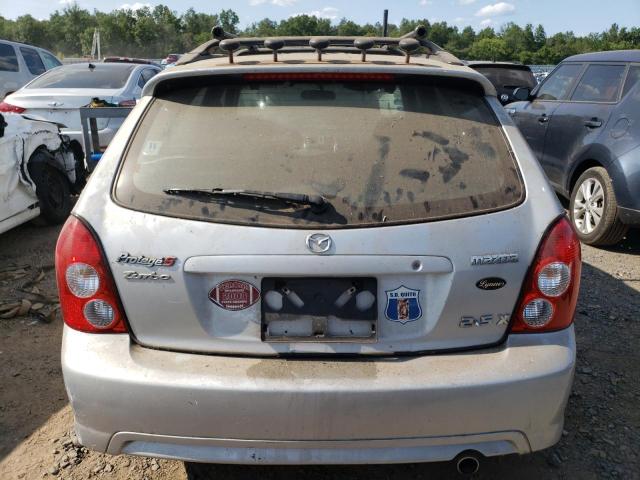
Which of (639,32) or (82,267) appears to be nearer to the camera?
(82,267)

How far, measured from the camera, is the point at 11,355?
3.46 meters

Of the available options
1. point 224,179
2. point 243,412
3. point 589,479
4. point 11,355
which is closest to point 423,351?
point 243,412

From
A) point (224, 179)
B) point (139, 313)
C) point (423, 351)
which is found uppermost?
point (224, 179)

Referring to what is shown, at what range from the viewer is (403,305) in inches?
75.4

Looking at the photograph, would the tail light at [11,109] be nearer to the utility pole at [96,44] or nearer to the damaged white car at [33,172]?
the damaged white car at [33,172]

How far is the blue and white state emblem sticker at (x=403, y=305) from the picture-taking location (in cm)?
191

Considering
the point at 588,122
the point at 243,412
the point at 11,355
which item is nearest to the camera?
the point at 243,412

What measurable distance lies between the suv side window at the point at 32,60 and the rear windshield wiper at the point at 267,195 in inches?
481

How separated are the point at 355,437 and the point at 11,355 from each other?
2578 mm

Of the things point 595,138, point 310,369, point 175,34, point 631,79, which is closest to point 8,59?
point 595,138

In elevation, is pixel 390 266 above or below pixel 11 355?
above

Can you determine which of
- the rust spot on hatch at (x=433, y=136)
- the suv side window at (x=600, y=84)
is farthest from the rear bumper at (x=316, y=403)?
the suv side window at (x=600, y=84)

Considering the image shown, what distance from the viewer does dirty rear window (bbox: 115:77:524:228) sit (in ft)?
6.47

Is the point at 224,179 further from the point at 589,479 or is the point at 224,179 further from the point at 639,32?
the point at 639,32
